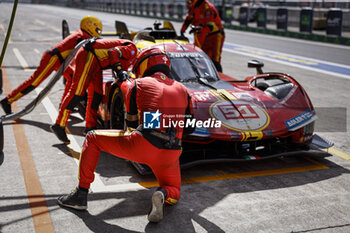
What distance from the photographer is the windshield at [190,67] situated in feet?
22.0

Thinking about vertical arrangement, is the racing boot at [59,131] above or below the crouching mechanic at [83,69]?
below

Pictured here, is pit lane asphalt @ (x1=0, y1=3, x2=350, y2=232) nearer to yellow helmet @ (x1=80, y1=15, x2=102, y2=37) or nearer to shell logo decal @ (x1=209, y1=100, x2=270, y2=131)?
shell logo decal @ (x1=209, y1=100, x2=270, y2=131)

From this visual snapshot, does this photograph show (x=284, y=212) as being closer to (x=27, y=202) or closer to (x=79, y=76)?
(x=27, y=202)

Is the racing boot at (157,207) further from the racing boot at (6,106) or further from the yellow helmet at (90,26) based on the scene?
the racing boot at (6,106)

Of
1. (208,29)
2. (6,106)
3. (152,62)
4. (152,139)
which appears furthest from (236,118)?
(208,29)

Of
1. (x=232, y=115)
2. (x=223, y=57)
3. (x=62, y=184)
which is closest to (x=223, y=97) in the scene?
(x=232, y=115)

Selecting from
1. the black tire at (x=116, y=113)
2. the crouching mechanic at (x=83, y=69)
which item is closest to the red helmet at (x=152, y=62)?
the black tire at (x=116, y=113)

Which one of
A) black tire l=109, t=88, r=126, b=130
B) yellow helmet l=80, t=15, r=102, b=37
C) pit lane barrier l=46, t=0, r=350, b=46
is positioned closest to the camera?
black tire l=109, t=88, r=126, b=130

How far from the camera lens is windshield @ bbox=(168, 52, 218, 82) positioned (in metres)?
6.70

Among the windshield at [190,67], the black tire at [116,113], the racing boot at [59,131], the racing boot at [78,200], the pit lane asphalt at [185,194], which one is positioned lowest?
the pit lane asphalt at [185,194]

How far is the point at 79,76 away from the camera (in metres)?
6.41

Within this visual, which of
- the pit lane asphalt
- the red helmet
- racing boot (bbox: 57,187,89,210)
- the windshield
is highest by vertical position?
the red helmet

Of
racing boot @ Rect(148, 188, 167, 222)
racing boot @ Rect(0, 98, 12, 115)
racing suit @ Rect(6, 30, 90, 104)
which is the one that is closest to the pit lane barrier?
racing suit @ Rect(6, 30, 90, 104)

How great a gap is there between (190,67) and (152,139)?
2.98 metres
